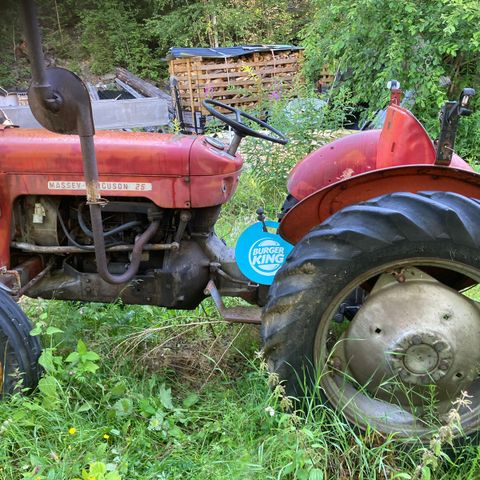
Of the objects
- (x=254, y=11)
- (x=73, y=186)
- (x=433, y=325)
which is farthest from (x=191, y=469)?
(x=254, y=11)

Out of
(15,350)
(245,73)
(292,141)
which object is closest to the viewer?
(15,350)

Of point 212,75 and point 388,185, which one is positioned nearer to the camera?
point 388,185

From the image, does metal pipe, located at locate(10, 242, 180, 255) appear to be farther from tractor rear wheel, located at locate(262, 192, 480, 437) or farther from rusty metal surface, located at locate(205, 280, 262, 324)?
tractor rear wheel, located at locate(262, 192, 480, 437)

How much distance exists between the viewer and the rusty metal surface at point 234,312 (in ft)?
7.65

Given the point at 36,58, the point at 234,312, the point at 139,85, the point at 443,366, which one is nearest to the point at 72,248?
the point at 234,312

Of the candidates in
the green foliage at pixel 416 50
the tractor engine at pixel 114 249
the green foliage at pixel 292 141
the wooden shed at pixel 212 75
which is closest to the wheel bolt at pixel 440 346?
the tractor engine at pixel 114 249

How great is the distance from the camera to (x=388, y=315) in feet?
6.19

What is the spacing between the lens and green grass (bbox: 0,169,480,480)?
1810 mm

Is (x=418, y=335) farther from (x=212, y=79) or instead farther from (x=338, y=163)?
(x=212, y=79)

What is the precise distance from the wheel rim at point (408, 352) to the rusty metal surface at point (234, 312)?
0.48 meters

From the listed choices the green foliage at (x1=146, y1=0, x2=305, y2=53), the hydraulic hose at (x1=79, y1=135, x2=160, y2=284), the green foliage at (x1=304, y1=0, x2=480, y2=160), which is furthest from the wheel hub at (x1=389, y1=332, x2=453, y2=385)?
the green foliage at (x1=146, y1=0, x2=305, y2=53)

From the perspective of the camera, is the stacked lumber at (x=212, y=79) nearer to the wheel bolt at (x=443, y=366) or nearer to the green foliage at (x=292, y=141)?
the green foliage at (x=292, y=141)

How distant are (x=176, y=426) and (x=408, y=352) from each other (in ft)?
3.10

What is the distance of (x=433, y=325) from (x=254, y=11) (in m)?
14.3
